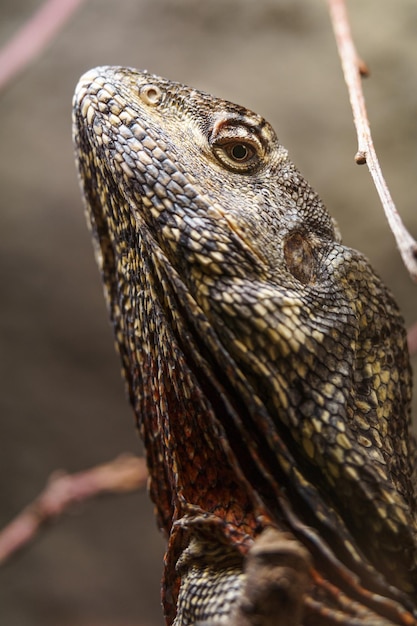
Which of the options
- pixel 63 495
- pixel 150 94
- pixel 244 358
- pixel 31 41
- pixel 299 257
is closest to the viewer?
pixel 244 358

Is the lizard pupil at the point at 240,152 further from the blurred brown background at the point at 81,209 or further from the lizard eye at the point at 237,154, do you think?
the blurred brown background at the point at 81,209

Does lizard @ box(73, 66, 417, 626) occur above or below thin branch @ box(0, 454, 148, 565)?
below

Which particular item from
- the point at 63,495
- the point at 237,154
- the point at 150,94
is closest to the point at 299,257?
the point at 237,154

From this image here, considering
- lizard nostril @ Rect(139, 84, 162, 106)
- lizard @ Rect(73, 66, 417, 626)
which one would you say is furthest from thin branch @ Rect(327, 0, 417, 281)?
lizard nostril @ Rect(139, 84, 162, 106)

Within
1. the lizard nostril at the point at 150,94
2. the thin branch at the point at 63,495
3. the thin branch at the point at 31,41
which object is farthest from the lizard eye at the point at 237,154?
the thin branch at the point at 63,495

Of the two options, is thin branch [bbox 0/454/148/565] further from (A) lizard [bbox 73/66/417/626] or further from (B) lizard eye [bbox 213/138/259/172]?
(B) lizard eye [bbox 213/138/259/172]

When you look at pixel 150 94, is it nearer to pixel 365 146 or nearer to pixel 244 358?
pixel 365 146
